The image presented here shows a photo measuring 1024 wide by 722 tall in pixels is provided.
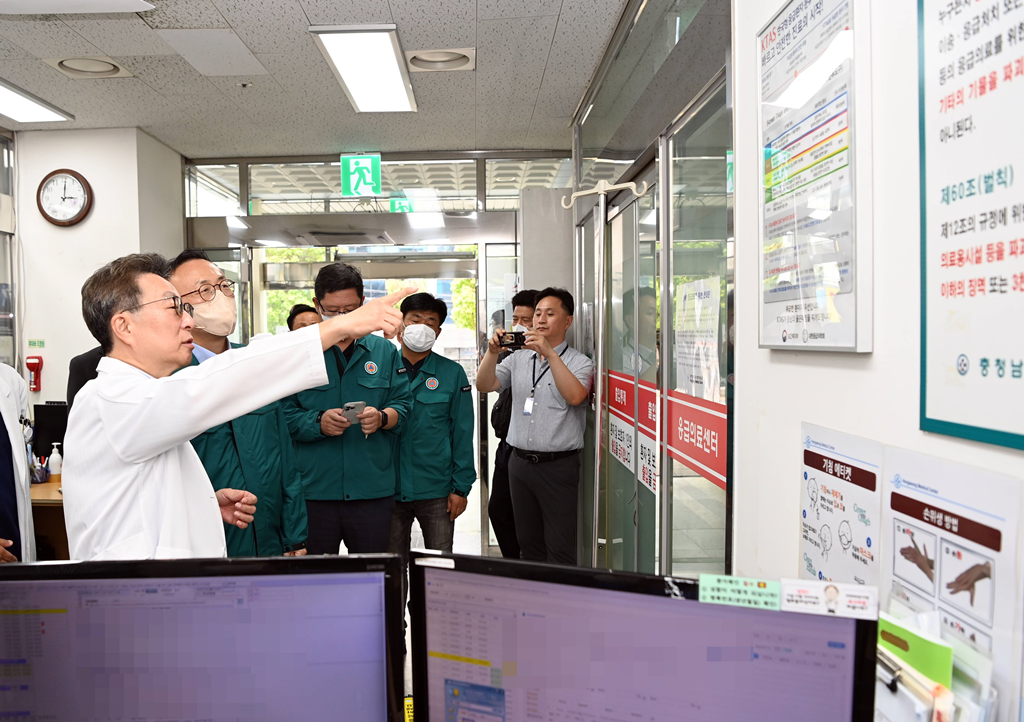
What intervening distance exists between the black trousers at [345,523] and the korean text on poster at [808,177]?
188 cm

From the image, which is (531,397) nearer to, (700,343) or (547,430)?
(547,430)

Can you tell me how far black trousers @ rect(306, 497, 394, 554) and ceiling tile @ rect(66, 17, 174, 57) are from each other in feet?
7.59

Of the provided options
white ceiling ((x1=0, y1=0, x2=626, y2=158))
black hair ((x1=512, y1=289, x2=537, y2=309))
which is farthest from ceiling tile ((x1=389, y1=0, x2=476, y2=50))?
black hair ((x1=512, y1=289, x2=537, y2=309))

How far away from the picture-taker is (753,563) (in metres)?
1.47

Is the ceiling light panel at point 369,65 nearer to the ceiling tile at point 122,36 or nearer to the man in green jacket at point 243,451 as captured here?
the ceiling tile at point 122,36

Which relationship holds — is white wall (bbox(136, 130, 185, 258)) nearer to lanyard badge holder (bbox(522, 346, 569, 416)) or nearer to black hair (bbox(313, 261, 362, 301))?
black hair (bbox(313, 261, 362, 301))

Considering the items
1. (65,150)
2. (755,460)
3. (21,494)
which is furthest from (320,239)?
(755,460)

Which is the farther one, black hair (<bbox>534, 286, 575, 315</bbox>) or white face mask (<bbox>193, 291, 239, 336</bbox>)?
black hair (<bbox>534, 286, 575, 315</bbox>)

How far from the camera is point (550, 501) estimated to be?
126 inches

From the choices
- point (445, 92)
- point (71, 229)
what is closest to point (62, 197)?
point (71, 229)

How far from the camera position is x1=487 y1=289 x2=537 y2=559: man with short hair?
11.8 ft

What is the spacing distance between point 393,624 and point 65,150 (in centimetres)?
496

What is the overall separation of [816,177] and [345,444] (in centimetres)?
Answer: 206

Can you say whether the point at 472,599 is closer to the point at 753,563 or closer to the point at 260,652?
the point at 260,652
